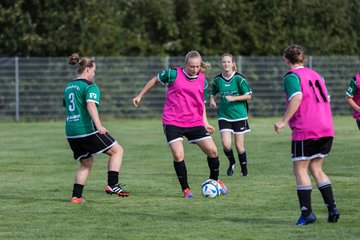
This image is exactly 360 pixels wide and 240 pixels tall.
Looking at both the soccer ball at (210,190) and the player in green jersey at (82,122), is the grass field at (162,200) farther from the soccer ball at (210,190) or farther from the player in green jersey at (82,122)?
the player in green jersey at (82,122)

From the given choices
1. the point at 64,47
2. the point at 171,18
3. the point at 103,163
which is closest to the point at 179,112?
the point at 103,163

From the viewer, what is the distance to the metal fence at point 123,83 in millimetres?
31828

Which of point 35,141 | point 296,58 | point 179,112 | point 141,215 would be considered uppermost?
point 296,58

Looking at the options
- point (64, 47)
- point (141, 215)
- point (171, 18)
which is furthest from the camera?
point (171, 18)

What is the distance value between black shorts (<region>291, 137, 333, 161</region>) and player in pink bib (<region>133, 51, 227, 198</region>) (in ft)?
9.02

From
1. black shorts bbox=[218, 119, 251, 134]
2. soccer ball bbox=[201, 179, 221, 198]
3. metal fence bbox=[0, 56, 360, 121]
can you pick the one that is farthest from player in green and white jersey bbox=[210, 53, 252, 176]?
metal fence bbox=[0, 56, 360, 121]

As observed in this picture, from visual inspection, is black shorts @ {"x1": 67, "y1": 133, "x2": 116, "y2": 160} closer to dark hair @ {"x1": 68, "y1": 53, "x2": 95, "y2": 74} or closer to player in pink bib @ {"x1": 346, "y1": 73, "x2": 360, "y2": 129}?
dark hair @ {"x1": 68, "y1": 53, "x2": 95, "y2": 74}

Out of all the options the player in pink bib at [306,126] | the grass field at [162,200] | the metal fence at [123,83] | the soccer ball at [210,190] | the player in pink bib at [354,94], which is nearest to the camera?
the grass field at [162,200]

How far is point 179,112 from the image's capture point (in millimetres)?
11844

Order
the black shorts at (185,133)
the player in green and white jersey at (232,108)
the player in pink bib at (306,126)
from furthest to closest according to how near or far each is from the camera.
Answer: the player in green and white jersey at (232,108), the black shorts at (185,133), the player in pink bib at (306,126)

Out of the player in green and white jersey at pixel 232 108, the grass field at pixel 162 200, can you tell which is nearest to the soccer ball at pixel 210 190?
the grass field at pixel 162 200

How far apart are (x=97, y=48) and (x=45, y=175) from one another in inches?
747

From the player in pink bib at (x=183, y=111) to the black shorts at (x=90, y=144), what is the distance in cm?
69

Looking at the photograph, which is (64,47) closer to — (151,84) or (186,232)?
(151,84)
